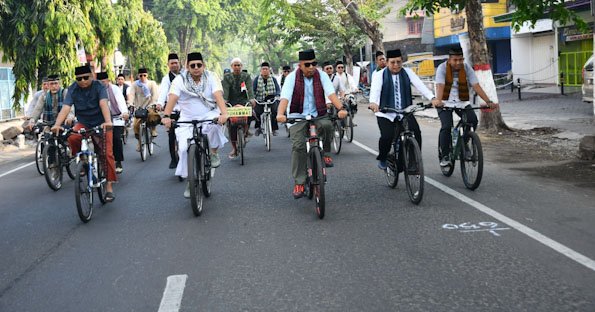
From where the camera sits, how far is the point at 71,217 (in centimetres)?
869

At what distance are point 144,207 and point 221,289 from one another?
4006 millimetres

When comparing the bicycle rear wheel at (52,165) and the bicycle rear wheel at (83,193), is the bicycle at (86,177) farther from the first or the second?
the bicycle rear wheel at (52,165)

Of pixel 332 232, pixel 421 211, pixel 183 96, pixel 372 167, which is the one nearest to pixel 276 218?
pixel 332 232

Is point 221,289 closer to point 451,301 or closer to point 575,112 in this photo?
point 451,301

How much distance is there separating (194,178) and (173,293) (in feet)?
9.82

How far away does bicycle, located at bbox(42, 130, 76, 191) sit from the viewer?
10898 mm

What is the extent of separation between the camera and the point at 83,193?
825 centimetres

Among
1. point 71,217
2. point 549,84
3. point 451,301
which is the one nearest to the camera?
point 451,301

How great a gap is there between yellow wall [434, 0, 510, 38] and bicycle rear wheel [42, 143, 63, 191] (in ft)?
106

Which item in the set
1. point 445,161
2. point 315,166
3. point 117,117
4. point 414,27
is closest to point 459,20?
point 414,27

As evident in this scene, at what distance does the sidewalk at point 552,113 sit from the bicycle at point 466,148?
624cm

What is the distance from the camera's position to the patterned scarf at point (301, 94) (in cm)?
846

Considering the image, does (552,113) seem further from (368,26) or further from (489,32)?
(489,32)

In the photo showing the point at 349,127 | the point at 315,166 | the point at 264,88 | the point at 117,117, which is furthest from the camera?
the point at 264,88
